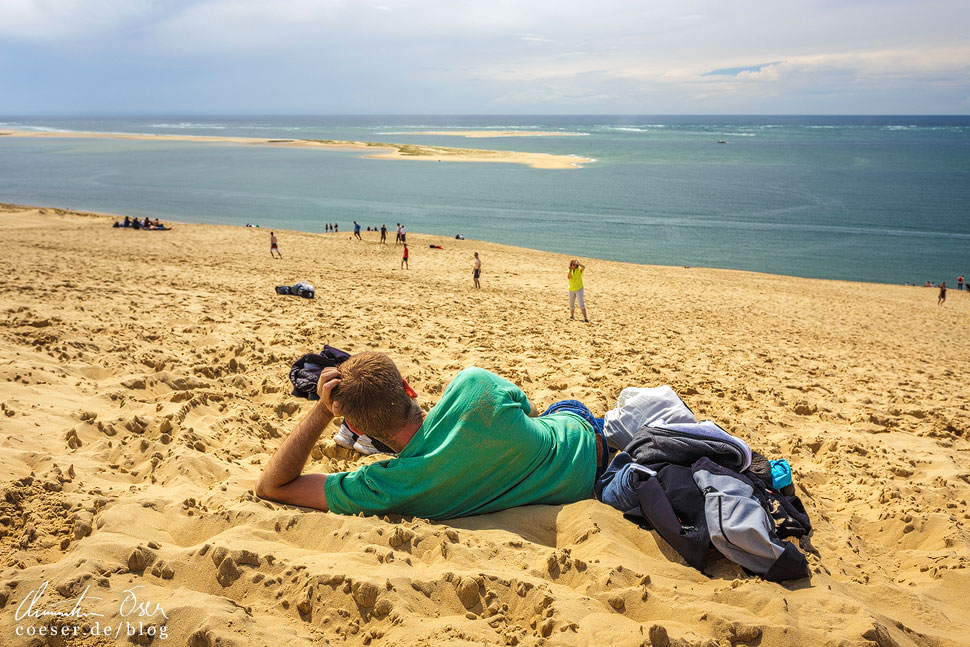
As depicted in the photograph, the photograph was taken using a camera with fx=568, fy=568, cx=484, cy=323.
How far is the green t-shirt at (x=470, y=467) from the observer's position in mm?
2785

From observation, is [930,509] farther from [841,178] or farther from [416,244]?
[841,178]

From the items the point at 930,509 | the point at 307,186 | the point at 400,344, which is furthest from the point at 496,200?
the point at 930,509

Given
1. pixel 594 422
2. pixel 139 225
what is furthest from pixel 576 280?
pixel 139 225

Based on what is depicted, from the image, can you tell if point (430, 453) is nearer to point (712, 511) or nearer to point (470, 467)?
point (470, 467)

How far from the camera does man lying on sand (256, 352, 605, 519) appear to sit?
2.76m

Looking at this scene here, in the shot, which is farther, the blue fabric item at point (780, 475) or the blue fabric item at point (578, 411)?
the blue fabric item at point (578, 411)

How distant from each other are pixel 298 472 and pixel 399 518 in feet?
1.94

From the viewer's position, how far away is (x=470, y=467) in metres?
2.83

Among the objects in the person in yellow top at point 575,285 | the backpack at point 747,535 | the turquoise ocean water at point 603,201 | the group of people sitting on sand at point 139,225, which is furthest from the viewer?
the turquoise ocean water at point 603,201

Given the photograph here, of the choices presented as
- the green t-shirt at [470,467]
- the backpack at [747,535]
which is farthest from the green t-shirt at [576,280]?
the backpack at [747,535]

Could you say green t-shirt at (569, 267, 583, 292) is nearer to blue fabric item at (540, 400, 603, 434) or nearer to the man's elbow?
blue fabric item at (540, 400, 603, 434)

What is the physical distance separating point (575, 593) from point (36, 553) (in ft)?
7.48

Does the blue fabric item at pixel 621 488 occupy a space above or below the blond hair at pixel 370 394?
below

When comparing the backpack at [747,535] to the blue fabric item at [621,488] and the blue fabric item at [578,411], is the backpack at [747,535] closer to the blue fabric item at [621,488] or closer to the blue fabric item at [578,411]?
the blue fabric item at [621,488]
